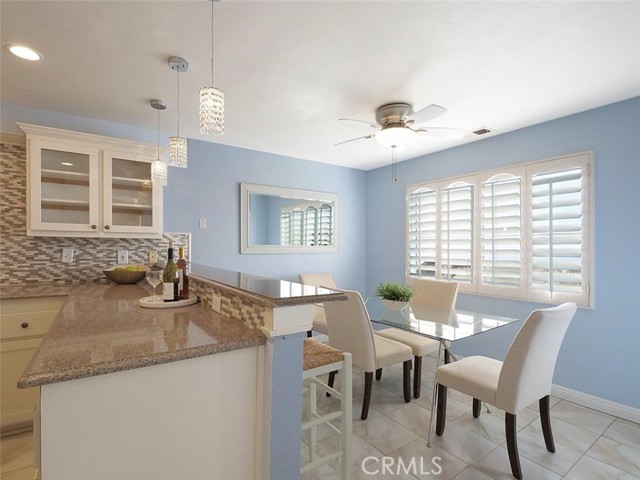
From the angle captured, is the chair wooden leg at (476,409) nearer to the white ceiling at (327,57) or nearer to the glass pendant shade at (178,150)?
the white ceiling at (327,57)

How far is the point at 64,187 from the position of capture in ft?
8.16

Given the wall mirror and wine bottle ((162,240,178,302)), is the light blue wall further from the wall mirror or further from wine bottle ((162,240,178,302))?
wine bottle ((162,240,178,302))

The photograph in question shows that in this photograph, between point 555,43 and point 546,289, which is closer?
point 555,43

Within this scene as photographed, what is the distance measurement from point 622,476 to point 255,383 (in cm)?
212

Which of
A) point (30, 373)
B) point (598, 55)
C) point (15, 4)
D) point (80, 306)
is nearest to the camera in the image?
point (30, 373)

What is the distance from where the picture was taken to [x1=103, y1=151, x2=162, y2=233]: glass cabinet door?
2600mm

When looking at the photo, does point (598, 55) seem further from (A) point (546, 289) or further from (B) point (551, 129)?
(A) point (546, 289)

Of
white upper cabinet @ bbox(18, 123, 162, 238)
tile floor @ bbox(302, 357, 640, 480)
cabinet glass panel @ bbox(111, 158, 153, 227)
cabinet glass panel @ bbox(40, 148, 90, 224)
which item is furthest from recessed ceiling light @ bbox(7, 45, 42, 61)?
tile floor @ bbox(302, 357, 640, 480)

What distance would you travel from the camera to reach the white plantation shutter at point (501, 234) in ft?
9.81

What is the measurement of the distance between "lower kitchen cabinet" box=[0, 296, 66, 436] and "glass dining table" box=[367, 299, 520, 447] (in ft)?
7.63

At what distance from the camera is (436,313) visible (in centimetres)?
264

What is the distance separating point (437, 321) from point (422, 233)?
169 centimetres

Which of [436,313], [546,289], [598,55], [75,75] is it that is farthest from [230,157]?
[546,289]

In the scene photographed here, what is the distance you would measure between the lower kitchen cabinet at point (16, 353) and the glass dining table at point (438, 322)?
7.63ft
